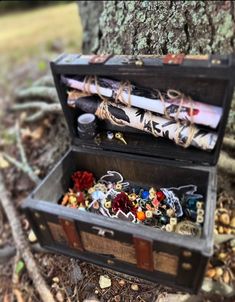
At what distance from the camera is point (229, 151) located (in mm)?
1964

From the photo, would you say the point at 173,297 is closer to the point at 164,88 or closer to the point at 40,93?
the point at 164,88

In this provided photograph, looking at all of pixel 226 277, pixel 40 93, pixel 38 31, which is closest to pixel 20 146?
pixel 40 93

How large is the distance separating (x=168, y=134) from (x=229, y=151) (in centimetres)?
56

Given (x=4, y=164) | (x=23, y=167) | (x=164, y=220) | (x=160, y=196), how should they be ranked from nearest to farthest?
(x=164, y=220) → (x=160, y=196) → (x=23, y=167) → (x=4, y=164)

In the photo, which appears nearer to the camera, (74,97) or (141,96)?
(141,96)

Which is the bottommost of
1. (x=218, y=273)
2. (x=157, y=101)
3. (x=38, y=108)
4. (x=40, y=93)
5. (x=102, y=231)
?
(x=218, y=273)

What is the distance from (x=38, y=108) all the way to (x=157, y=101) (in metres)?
1.60

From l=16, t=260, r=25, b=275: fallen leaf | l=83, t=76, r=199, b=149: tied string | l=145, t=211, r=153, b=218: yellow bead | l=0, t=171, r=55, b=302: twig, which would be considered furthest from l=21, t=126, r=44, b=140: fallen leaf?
l=145, t=211, r=153, b=218: yellow bead

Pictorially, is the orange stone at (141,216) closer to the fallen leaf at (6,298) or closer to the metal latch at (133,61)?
the metal latch at (133,61)

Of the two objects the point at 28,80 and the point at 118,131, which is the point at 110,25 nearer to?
the point at 118,131

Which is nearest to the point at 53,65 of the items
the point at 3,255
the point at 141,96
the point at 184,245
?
the point at 141,96

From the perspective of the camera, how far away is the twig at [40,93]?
2.71 m

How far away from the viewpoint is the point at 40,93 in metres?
2.88

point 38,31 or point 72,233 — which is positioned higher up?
point 72,233
